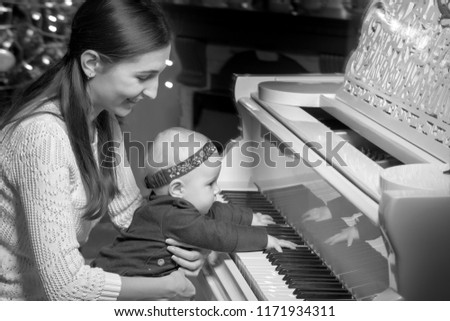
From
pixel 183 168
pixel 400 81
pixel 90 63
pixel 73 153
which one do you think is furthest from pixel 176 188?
pixel 400 81

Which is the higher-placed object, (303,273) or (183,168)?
(183,168)

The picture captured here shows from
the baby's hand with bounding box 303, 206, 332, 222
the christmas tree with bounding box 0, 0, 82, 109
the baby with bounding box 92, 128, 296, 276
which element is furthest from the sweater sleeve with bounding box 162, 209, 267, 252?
the christmas tree with bounding box 0, 0, 82, 109

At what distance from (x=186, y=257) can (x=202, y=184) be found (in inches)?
7.3

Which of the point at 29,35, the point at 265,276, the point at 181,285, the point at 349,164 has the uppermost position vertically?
the point at 349,164

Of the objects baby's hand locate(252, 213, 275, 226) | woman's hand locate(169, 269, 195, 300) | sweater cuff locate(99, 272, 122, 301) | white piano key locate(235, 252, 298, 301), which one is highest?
white piano key locate(235, 252, 298, 301)

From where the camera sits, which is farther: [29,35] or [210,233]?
[29,35]

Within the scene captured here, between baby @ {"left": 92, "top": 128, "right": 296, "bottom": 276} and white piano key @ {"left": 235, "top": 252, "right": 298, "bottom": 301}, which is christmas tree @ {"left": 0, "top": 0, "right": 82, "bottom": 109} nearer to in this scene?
baby @ {"left": 92, "top": 128, "right": 296, "bottom": 276}

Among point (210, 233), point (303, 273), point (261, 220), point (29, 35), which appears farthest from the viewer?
point (29, 35)

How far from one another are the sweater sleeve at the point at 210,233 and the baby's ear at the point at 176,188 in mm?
58

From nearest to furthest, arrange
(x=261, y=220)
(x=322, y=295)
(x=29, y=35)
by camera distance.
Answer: (x=322, y=295)
(x=261, y=220)
(x=29, y=35)

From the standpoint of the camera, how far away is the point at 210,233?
6.14 ft

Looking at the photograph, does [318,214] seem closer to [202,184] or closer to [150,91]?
[202,184]

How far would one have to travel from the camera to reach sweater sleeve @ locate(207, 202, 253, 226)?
206 centimetres
